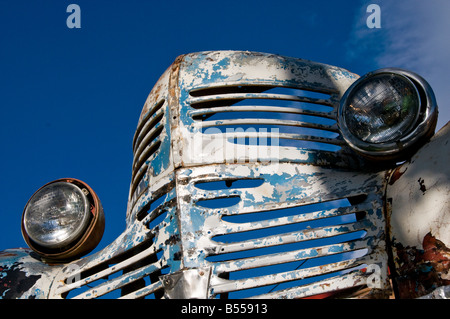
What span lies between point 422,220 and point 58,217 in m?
2.39

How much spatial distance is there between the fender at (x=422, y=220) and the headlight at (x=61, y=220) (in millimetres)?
2054

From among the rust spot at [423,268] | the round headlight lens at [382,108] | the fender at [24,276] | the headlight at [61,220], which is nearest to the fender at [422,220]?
the rust spot at [423,268]

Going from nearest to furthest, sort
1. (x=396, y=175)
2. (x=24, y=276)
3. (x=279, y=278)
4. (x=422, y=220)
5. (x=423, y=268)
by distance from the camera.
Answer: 1. (x=423, y=268)
2. (x=422, y=220)
3. (x=279, y=278)
4. (x=396, y=175)
5. (x=24, y=276)

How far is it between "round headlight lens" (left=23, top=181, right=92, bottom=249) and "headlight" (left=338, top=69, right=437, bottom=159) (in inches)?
74.3

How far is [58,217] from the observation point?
11.9ft

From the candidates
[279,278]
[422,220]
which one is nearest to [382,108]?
[422,220]

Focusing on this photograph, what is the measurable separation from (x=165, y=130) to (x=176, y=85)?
0.35 meters

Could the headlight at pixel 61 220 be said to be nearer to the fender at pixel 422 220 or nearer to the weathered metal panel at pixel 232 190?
the weathered metal panel at pixel 232 190

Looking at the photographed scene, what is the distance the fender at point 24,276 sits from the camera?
11.5 feet

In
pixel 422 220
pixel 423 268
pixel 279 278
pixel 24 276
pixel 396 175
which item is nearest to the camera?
pixel 423 268

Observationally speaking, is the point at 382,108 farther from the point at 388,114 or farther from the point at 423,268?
the point at 423,268

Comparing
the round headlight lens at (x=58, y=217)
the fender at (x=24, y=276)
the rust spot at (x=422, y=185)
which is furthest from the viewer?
the round headlight lens at (x=58, y=217)

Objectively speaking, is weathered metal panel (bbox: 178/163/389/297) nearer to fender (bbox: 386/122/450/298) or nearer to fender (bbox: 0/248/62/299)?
fender (bbox: 386/122/450/298)

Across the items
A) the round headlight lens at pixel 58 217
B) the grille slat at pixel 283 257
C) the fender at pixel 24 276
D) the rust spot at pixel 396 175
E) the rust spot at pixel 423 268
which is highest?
the round headlight lens at pixel 58 217
